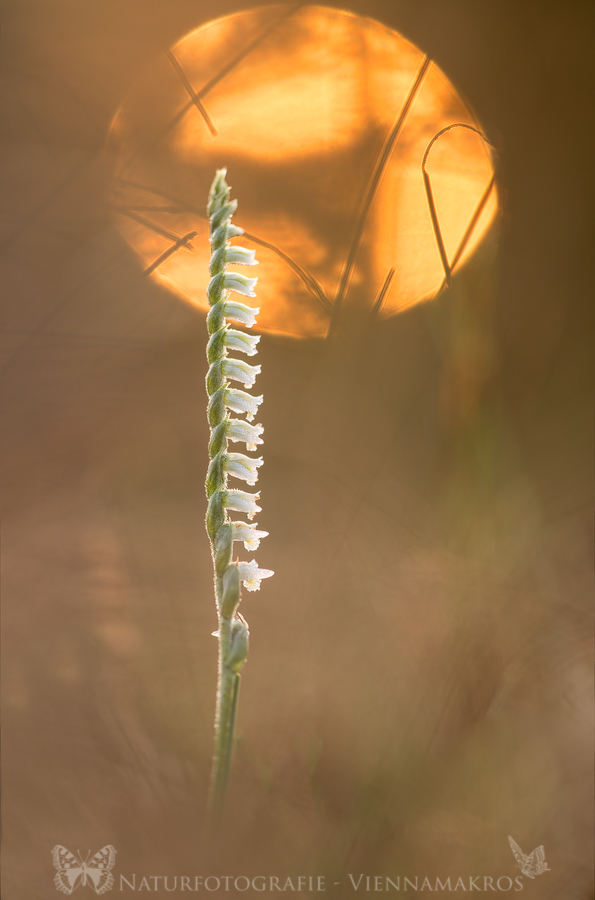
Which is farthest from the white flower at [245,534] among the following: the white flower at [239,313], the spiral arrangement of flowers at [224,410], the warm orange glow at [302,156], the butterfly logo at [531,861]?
the warm orange glow at [302,156]

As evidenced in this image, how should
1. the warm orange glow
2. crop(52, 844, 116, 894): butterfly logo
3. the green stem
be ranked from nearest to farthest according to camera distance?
the green stem
crop(52, 844, 116, 894): butterfly logo
the warm orange glow

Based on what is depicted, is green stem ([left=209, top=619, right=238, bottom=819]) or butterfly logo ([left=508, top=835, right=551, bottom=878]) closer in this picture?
green stem ([left=209, top=619, right=238, bottom=819])

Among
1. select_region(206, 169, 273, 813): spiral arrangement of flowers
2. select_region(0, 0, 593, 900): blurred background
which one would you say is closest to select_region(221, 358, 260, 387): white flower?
select_region(206, 169, 273, 813): spiral arrangement of flowers

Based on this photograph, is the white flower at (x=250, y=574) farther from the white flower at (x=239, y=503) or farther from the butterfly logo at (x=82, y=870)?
the butterfly logo at (x=82, y=870)

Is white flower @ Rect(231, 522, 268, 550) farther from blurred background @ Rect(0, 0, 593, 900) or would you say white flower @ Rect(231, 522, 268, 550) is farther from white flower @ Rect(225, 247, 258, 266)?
blurred background @ Rect(0, 0, 593, 900)

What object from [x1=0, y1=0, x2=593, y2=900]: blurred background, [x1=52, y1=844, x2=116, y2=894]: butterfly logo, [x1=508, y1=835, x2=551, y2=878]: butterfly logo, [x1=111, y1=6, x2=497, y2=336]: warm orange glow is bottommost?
[x1=508, y1=835, x2=551, y2=878]: butterfly logo

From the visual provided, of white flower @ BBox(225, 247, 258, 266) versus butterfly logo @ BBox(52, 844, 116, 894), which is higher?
white flower @ BBox(225, 247, 258, 266)
